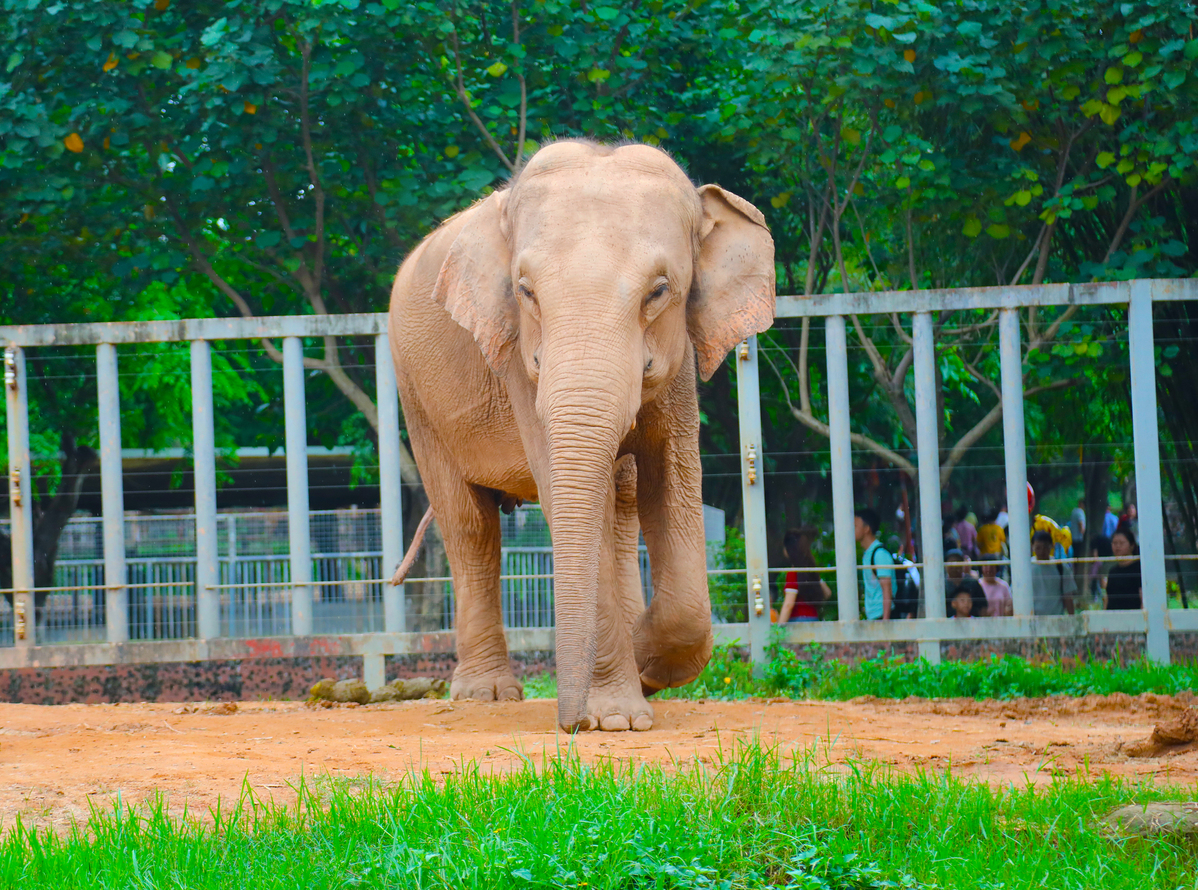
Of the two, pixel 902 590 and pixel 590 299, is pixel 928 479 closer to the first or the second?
pixel 902 590

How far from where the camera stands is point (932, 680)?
801cm

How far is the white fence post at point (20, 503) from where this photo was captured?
9406mm

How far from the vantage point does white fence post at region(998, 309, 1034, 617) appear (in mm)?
9016

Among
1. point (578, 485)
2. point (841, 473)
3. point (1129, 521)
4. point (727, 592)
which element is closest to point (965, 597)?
point (841, 473)

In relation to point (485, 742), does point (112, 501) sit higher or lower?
higher

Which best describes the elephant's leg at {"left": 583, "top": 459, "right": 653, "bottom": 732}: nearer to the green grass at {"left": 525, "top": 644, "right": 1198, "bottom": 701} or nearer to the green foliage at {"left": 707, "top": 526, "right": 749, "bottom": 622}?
the green grass at {"left": 525, "top": 644, "right": 1198, "bottom": 701}

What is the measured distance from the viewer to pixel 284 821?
3.55 meters

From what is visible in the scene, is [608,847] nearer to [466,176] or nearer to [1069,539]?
[1069,539]

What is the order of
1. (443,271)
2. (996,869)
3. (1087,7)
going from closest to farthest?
(996,869) < (443,271) < (1087,7)

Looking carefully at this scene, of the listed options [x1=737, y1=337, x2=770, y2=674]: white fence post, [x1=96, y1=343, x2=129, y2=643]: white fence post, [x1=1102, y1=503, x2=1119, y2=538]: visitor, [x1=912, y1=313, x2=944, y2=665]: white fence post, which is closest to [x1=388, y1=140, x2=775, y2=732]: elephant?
[x1=737, y1=337, x2=770, y2=674]: white fence post

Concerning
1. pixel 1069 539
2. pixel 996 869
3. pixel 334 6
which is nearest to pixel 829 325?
pixel 1069 539

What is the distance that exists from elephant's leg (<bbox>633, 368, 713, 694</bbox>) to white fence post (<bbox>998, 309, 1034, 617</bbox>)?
3.57m

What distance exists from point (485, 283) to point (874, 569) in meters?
4.83

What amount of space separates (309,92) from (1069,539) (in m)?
6.87
